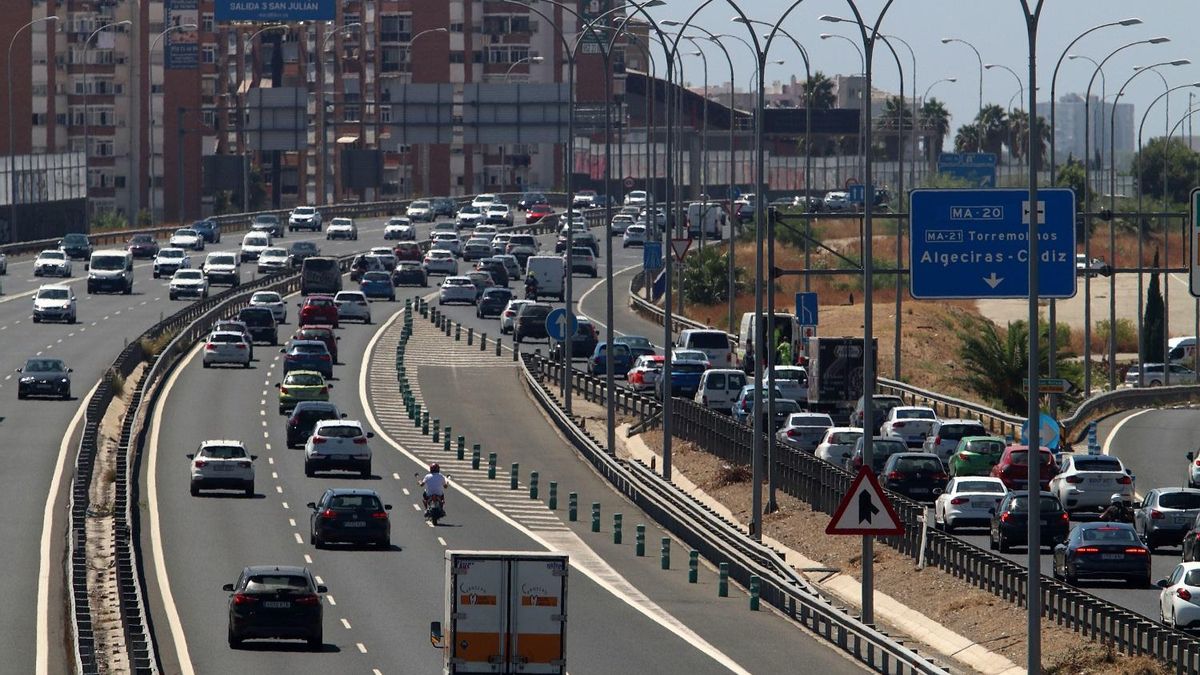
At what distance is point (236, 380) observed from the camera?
75375 millimetres

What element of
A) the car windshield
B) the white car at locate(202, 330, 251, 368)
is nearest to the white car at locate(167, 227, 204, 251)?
the white car at locate(202, 330, 251, 368)

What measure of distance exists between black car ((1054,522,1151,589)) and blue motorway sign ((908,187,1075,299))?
628 cm

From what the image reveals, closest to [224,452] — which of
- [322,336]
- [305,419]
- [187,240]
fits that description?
[305,419]

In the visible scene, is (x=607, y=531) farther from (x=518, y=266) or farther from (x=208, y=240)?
(x=208, y=240)

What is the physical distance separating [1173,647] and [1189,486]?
25.9 metres

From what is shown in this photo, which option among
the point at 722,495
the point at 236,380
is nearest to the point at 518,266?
the point at 236,380

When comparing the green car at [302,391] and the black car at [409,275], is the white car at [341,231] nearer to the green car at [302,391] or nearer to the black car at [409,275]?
the black car at [409,275]

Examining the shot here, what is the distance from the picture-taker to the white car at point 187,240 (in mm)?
129250

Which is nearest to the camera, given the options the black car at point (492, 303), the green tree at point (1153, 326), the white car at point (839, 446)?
the white car at point (839, 446)

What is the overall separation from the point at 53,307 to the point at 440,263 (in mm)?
30602

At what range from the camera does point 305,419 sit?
60.2 meters

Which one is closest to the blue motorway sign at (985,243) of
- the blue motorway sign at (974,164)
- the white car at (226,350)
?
the white car at (226,350)

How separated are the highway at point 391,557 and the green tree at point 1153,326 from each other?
3197 cm

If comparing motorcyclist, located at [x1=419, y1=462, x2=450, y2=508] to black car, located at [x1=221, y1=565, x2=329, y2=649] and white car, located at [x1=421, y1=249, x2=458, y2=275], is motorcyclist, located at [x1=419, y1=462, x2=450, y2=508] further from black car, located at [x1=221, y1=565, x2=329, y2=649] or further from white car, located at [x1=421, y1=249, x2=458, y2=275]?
white car, located at [x1=421, y1=249, x2=458, y2=275]
